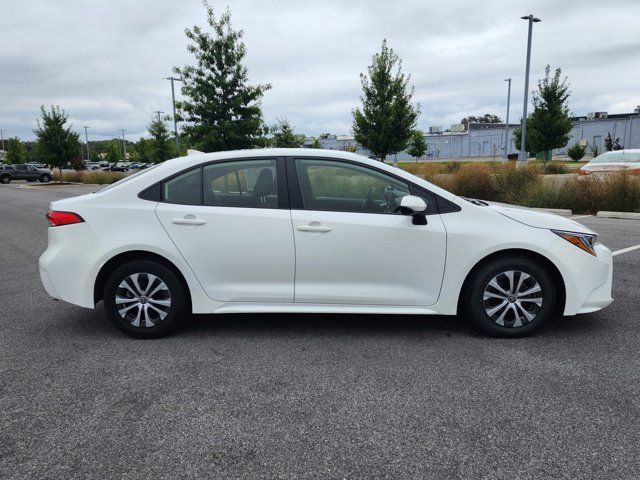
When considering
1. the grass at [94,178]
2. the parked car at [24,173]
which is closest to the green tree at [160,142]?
the grass at [94,178]

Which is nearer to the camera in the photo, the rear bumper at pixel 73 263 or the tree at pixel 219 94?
the rear bumper at pixel 73 263

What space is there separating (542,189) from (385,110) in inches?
414

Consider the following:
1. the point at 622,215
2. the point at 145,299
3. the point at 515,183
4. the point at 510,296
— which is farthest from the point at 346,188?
the point at 515,183

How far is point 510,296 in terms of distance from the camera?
3.98m

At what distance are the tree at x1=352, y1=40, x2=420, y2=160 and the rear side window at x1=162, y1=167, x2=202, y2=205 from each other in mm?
19195

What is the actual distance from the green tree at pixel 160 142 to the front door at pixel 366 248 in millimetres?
36453

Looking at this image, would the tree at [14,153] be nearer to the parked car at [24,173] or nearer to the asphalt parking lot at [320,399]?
the parked car at [24,173]

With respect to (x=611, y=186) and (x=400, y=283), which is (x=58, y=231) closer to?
(x=400, y=283)

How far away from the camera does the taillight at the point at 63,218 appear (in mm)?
4035

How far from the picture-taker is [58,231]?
13.4ft

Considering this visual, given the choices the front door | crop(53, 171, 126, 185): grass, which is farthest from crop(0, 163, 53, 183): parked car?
the front door

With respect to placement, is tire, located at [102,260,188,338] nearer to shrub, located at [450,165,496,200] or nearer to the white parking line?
the white parking line

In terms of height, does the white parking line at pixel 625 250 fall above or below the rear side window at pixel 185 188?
below

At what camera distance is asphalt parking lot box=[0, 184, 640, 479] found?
2.46 m
